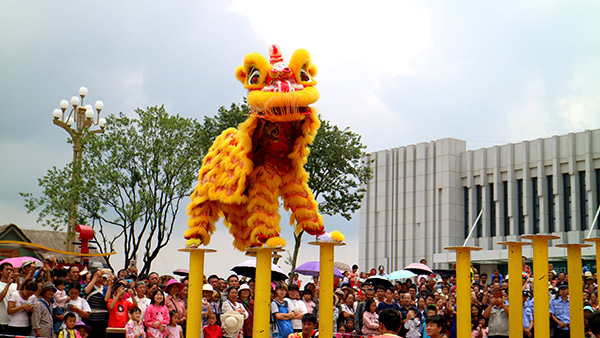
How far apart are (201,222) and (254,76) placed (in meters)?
1.59

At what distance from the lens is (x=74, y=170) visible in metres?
16.4

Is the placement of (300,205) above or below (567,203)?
below

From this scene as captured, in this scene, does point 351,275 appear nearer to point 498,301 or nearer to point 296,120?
point 498,301

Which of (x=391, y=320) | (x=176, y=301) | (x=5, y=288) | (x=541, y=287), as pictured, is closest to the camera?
(x=391, y=320)

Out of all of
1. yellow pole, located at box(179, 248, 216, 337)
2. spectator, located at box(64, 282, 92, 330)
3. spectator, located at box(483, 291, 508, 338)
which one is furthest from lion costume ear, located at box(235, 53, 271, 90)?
spectator, located at box(483, 291, 508, 338)

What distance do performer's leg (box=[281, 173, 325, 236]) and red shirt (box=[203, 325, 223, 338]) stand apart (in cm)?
239

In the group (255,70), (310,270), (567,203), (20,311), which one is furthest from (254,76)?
(567,203)

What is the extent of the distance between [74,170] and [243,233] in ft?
34.1

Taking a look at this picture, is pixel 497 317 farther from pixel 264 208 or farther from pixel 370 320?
pixel 264 208

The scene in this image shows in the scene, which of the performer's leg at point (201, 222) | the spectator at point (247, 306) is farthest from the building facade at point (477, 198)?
the performer's leg at point (201, 222)

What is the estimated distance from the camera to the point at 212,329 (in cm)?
852

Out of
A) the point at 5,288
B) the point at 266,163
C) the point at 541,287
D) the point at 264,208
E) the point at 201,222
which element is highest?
the point at 266,163

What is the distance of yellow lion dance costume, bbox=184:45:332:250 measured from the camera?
248 inches

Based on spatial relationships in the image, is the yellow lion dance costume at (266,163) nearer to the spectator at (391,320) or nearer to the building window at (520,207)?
the spectator at (391,320)
